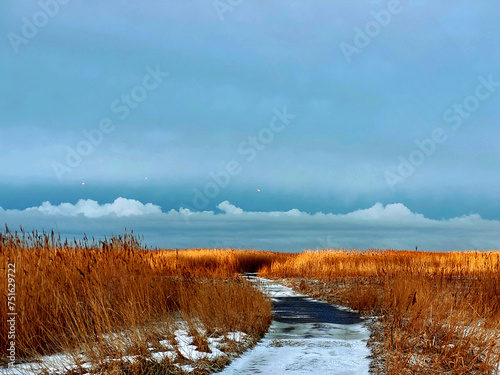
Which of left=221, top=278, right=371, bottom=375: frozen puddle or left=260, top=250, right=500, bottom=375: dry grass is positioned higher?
left=260, top=250, right=500, bottom=375: dry grass

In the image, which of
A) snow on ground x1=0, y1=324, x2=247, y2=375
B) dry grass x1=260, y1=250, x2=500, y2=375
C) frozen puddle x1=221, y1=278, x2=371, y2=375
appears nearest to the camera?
snow on ground x1=0, y1=324, x2=247, y2=375

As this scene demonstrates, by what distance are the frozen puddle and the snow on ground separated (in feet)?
1.43

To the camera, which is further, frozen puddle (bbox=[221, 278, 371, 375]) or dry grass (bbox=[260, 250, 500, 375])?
frozen puddle (bbox=[221, 278, 371, 375])

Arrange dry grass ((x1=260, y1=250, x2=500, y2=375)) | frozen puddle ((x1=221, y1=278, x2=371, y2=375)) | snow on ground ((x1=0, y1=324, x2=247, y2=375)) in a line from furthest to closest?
frozen puddle ((x1=221, y1=278, x2=371, y2=375)) → dry grass ((x1=260, y1=250, x2=500, y2=375)) → snow on ground ((x1=0, y1=324, x2=247, y2=375))

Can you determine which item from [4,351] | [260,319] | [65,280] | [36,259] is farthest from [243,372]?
[36,259]

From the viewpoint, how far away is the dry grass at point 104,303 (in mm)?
6344

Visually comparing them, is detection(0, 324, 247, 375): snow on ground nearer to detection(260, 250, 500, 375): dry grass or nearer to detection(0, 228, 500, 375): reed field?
detection(0, 228, 500, 375): reed field

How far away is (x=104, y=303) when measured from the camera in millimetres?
7645

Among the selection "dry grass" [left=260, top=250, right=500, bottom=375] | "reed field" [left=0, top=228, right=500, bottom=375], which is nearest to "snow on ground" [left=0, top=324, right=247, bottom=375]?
"reed field" [left=0, top=228, right=500, bottom=375]

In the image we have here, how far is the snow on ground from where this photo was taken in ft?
18.0

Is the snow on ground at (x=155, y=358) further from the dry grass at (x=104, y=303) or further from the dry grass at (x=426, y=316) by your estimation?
the dry grass at (x=426, y=316)

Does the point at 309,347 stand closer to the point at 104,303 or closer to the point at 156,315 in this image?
the point at 156,315

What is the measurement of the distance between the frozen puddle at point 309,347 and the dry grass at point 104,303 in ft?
1.96

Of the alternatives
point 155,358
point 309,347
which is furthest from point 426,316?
point 155,358
